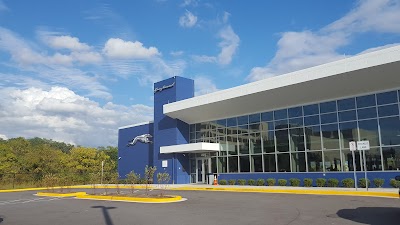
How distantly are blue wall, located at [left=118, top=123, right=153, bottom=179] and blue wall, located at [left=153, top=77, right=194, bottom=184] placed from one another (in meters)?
2.86

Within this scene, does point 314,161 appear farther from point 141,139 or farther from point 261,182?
point 141,139

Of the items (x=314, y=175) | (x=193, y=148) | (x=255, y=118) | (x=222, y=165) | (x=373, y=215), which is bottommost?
(x=373, y=215)

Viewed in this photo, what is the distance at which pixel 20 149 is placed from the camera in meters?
67.9

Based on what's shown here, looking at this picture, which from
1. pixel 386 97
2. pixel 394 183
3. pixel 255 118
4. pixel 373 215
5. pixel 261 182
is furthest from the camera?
pixel 255 118

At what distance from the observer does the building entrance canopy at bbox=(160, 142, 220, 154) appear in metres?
34.1

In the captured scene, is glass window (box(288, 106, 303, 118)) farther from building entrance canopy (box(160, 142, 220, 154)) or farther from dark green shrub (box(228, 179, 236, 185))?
building entrance canopy (box(160, 142, 220, 154))

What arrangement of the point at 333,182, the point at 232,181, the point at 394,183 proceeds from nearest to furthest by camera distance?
the point at 394,183 → the point at 333,182 → the point at 232,181

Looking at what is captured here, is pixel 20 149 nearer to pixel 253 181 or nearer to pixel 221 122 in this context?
pixel 221 122

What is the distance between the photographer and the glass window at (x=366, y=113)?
2536 centimetres

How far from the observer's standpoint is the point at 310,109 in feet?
94.5

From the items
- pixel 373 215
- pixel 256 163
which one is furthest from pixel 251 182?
pixel 373 215

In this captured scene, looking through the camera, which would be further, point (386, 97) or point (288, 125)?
A: point (288, 125)

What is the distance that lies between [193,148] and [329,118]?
41.8ft

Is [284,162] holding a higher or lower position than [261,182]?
higher
